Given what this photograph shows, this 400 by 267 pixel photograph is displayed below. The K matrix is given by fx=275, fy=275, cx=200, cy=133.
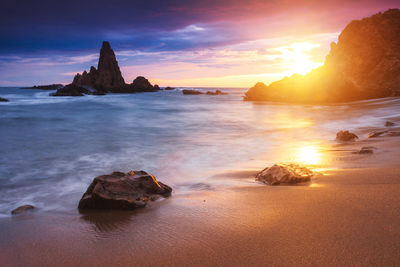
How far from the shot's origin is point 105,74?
83.0m

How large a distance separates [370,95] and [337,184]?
96.1 ft

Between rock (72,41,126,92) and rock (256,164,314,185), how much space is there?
82.9 metres

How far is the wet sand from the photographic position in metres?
2.08

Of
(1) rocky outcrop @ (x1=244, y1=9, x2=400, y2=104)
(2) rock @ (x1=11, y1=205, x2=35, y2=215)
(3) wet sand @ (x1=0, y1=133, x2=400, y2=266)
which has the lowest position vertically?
(2) rock @ (x1=11, y1=205, x2=35, y2=215)

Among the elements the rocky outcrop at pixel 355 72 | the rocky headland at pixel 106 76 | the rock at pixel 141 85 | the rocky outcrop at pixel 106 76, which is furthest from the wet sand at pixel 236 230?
the rock at pixel 141 85

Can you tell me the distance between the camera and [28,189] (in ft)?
16.1

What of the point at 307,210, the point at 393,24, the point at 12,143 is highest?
the point at 393,24

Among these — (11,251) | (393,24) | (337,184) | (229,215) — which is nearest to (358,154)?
(337,184)

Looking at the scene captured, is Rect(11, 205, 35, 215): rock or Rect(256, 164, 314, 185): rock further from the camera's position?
Rect(256, 164, 314, 185): rock

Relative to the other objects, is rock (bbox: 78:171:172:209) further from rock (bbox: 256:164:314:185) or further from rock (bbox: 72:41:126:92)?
rock (bbox: 72:41:126:92)

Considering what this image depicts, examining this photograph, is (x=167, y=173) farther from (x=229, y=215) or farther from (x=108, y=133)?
(x=108, y=133)

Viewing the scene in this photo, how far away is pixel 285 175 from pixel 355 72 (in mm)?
37940

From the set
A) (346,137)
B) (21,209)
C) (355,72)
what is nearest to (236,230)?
(21,209)

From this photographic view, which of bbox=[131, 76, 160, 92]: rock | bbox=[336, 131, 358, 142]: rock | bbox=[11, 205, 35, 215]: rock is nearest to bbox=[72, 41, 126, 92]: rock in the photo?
bbox=[131, 76, 160, 92]: rock
